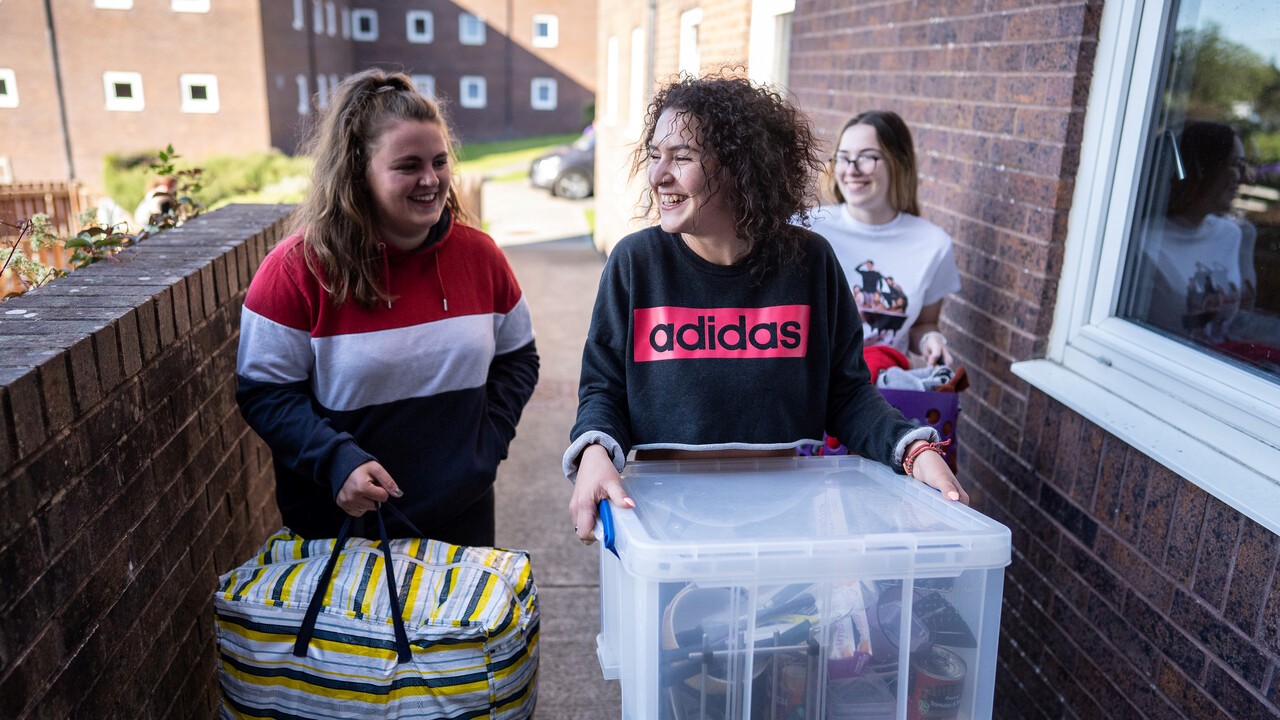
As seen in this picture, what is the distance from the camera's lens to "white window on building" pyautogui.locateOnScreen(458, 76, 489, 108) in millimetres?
40375

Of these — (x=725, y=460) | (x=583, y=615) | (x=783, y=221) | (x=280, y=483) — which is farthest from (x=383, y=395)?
(x=583, y=615)

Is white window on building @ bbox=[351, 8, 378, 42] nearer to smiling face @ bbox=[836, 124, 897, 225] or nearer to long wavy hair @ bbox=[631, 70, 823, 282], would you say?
smiling face @ bbox=[836, 124, 897, 225]

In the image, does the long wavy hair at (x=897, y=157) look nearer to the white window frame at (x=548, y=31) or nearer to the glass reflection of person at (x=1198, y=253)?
the glass reflection of person at (x=1198, y=253)

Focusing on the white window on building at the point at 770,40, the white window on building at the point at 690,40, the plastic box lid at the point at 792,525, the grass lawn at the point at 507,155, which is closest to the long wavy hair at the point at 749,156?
the plastic box lid at the point at 792,525

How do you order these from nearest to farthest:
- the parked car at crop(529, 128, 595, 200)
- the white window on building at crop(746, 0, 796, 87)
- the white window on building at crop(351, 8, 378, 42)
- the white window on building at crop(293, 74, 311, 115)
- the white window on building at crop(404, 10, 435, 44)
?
the white window on building at crop(746, 0, 796, 87), the parked car at crop(529, 128, 595, 200), the white window on building at crop(293, 74, 311, 115), the white window on building at crop(351, 8, 378, 42), the white window on building at crop(404, 10, 435, 44)

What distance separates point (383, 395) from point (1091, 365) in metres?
1.98

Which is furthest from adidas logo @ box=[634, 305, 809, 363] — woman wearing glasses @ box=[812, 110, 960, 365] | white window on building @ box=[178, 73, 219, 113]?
white window on building @ box=[178, 73, 219, 113]

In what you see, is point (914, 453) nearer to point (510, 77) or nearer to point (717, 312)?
point (717, 312)

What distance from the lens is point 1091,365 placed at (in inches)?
109

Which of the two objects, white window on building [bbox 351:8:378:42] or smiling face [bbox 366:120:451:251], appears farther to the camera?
white window on building [bbox 351:8:378:42]

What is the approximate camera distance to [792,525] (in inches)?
62.3

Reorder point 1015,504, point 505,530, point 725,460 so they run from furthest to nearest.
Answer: point 505,530, point 1015,504, point 725,460

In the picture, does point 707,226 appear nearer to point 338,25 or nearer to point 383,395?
point 383,395

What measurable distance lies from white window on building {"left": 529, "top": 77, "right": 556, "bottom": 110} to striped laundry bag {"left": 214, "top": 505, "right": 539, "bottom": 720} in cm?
4048
